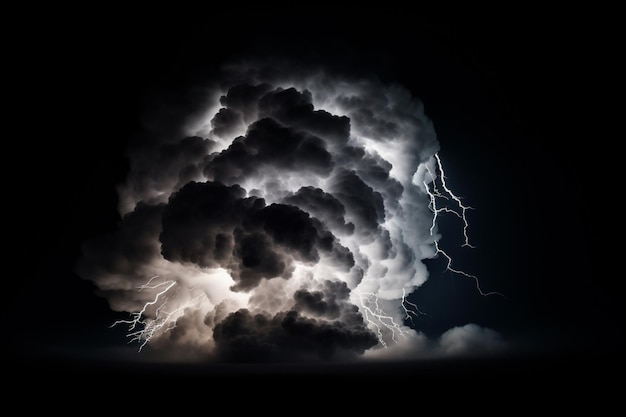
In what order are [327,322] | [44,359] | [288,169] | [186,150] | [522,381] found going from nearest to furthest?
[522,381], [44,359], [327,322], [288,169], [186,150]

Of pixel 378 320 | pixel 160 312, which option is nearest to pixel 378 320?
pixel 378 320

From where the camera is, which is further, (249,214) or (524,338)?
(524,338)

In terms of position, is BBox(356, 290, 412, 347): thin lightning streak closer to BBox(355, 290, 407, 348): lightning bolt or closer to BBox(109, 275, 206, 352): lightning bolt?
BBox(355, 290, 407, 348): lightning bolt

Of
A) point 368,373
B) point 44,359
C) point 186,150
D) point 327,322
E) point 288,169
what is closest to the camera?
point 368,373

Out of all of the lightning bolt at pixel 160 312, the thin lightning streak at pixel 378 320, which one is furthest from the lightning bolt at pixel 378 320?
the lightning bolt at pixel 160 312

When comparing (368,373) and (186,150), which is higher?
(186,150)

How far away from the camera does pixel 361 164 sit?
19.7 m

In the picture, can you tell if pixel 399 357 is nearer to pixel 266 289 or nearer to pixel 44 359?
pixel 266 289

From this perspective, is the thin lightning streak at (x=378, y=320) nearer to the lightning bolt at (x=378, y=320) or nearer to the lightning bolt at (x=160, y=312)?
the lightning bolt at (x=378, y=320)

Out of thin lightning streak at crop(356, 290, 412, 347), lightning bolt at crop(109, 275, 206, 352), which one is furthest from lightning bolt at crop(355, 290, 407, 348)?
lightning bolt at crop(109, 275, 206, 352)

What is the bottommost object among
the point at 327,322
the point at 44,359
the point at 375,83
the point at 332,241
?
the point at 44,359

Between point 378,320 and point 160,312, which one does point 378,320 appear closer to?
point 378,320

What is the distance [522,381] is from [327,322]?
296 inches

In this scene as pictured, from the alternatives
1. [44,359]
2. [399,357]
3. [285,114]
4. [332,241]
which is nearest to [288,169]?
[285,114]
